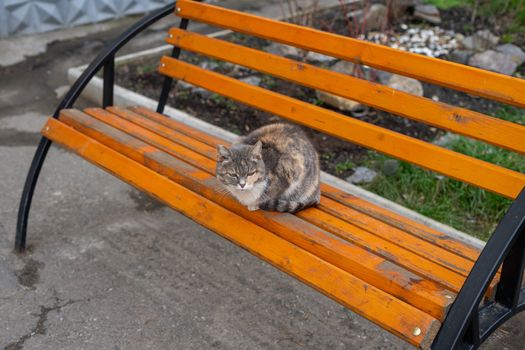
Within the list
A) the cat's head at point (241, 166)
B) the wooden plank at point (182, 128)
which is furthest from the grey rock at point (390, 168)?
the cat's head at point (241, 166)

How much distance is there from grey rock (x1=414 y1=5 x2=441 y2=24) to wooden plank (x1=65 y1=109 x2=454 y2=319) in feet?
14.3

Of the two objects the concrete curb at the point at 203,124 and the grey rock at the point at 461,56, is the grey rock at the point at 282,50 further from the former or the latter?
the grey rock at the point at 461,56

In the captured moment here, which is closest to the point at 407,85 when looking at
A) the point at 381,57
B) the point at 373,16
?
the point at 373,16

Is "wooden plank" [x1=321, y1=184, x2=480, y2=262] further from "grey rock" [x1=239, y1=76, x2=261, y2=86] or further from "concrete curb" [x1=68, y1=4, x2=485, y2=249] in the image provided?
"grey rock" [x1=239, y1=76, x2=261, y2=86]

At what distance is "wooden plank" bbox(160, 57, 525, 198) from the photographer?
239 centimetres

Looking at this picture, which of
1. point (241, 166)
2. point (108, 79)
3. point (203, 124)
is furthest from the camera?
point (203, 124)

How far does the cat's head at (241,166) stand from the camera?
2494 millimetres

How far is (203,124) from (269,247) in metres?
2.40

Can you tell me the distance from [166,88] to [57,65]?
2546mm

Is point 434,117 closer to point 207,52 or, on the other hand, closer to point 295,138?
point 295,138

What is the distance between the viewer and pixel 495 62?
564 cm

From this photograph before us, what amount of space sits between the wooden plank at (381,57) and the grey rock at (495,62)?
10.2ft

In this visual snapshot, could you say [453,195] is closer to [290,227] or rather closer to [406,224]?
[406,224]

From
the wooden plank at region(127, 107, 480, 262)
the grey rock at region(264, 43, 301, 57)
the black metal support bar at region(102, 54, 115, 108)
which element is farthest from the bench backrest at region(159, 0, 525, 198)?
the grey rock at region(264, 43, 301, 57)
